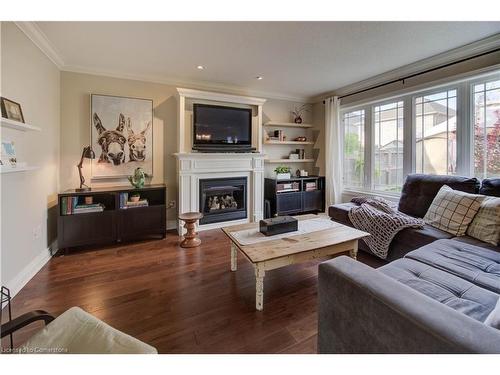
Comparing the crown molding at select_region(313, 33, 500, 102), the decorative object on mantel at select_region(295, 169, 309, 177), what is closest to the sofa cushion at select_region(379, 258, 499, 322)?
the crown molding at select_region(313, 33, 500, 102)

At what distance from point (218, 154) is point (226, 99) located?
90 centimetres

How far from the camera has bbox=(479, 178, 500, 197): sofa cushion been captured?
2174 mm

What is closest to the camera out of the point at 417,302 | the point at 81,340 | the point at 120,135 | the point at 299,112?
the point at 417,302

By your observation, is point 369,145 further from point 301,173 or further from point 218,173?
point 218,173

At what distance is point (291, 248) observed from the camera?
5.95 feet

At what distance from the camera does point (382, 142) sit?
146 inches

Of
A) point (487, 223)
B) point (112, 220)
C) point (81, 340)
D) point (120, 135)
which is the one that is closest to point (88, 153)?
point (120, 135)

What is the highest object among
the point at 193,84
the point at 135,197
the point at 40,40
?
the point at 193,84

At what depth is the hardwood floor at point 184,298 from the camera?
4.75 ft

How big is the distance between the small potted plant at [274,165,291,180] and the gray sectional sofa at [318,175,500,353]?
263 centimetres

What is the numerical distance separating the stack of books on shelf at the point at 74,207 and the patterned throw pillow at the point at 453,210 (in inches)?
145

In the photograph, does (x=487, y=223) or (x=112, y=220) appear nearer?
(x=487, y=223)

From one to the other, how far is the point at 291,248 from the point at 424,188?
1931 millimetres
